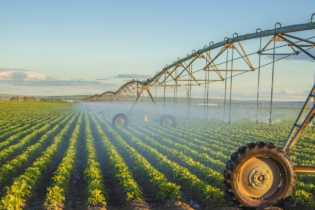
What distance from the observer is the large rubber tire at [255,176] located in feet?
18.1

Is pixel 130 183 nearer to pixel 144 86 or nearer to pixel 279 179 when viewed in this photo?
pixel 279 179

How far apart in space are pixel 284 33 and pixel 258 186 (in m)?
5.59

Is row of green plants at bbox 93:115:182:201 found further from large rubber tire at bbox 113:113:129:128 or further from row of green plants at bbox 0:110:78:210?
large rubber tire at bbox 113:113:129:128

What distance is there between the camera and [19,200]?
6.71 m

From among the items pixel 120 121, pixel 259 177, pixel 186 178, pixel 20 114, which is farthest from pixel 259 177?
pixel 20 114

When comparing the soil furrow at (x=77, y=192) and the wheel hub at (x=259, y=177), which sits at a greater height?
the wheel hub at (x=259, y=177)

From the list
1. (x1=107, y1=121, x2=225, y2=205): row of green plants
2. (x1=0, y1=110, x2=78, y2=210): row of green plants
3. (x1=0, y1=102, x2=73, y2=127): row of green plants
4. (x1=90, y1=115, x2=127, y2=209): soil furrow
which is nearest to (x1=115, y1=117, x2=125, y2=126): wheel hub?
(x1=107, y1=121, x2=225, y2=205): row of green plants

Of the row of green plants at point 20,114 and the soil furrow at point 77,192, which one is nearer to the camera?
the soil furrow at point 77,192

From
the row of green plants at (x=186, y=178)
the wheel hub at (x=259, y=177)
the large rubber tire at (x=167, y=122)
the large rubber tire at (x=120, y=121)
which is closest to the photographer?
the wheel hub at (x=259, y=177)

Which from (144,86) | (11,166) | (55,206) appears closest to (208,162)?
(55,206)

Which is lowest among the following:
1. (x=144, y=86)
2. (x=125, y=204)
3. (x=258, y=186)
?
(x=125, y=204)

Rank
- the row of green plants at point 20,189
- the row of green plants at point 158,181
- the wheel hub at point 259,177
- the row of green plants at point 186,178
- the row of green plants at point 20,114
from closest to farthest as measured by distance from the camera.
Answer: the wheel hub at point 259,177 < the row of green plants at point 20,189 < the row of green plants at point 186,178 < the row of green plants at point 158,181 < the row of green plants at point 20,114

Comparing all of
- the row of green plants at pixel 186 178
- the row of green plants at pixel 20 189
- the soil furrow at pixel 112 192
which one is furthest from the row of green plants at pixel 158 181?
the row of green plants at pixel 20 189

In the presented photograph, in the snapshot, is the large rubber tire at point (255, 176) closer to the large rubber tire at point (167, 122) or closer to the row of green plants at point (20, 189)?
the row of green plants at point (20, 189)
